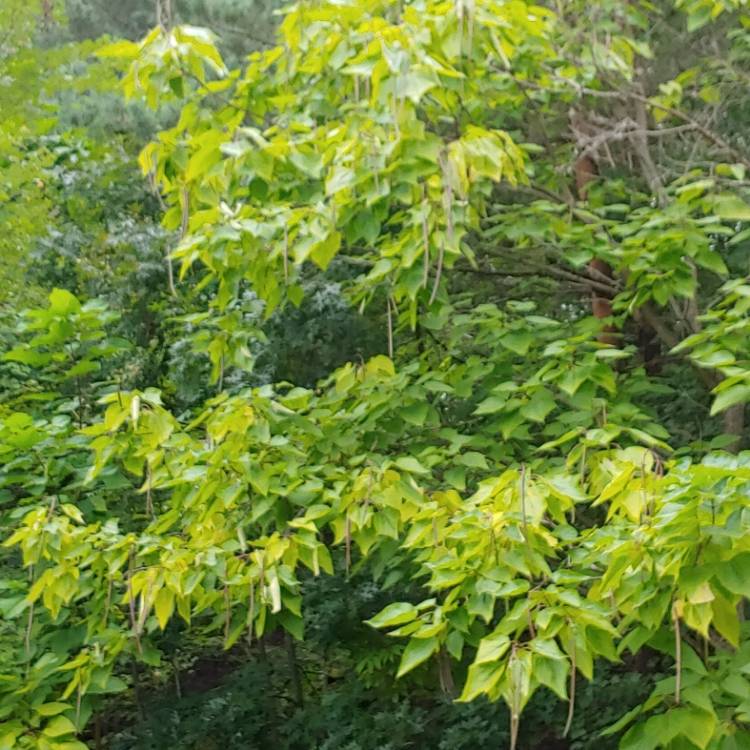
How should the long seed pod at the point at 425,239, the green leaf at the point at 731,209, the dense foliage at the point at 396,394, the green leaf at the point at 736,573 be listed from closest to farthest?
the green leaf at the point at 736,573, the dense foliage at the point at 396,394, the long seed pod at the point at 425,239, the green leaf at the point at 731,209

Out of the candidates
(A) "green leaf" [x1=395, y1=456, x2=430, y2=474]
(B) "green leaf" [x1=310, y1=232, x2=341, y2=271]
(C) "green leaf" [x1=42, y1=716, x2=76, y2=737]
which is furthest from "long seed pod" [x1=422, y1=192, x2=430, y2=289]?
(C) "green leaf" [x1=42, y1=716, x2=76, y2=737]

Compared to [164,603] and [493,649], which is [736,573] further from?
[164,603]

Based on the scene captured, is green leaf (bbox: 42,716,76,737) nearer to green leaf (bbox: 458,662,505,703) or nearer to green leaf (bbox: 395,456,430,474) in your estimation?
green leaf (bbox: 395,456,430,474)

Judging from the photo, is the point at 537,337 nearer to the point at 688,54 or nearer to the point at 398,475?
the point at 398,475

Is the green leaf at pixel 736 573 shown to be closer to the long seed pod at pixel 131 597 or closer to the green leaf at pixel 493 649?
the green leaf at pixel 493 649

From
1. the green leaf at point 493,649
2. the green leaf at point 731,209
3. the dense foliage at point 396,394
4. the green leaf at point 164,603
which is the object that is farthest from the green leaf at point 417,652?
the green leaf at point 731,209

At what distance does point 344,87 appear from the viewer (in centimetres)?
337

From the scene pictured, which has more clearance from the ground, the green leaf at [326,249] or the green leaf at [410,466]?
the green leaf at [326,249]

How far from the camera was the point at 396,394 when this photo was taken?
346 cm

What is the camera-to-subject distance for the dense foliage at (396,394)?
2363 millimetres

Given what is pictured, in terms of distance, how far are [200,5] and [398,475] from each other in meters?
3.63

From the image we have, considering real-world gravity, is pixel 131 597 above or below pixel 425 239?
below

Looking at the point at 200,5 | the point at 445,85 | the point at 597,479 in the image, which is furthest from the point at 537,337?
the point at 200,5

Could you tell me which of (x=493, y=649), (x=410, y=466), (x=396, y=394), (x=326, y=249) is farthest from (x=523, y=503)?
(x=396, y=394)
